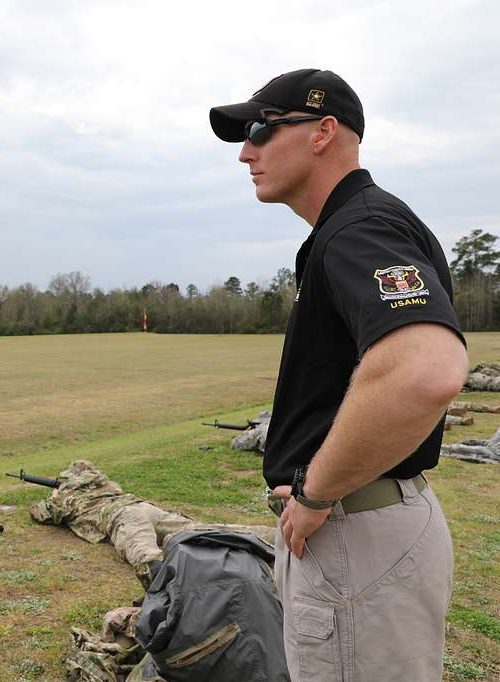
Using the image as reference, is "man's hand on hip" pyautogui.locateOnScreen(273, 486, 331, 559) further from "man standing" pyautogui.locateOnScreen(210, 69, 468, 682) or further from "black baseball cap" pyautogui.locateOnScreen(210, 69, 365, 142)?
"black baseball cap" pyautogui.locateOnScreen(210, 69, 365, 142)

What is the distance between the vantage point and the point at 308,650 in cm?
196

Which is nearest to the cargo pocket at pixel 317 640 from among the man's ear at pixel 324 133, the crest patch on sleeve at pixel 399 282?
the crest patch on sleeve at pixel 399 282

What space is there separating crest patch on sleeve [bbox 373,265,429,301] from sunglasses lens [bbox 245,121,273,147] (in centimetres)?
75

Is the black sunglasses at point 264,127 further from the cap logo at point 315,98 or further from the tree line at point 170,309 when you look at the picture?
the tree line at point 170,309

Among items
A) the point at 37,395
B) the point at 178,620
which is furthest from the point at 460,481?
the point at 37,395

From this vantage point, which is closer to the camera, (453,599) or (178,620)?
(178,620)

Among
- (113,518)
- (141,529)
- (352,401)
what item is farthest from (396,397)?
(113,518)

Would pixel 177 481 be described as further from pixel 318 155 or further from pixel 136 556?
pixel 318 155

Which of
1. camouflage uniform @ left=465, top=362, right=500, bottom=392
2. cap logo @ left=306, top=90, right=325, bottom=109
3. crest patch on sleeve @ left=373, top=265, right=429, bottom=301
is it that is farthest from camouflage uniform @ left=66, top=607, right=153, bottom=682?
camouflage uniform @ left=465, top=362, right=500, bottom=392

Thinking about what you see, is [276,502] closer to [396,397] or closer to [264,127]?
[396,397]

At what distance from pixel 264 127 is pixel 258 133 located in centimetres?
3

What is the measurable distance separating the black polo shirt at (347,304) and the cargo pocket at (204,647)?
4.58 feet

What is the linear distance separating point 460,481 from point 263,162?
300 inches

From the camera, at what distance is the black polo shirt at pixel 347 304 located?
1.59 meters
